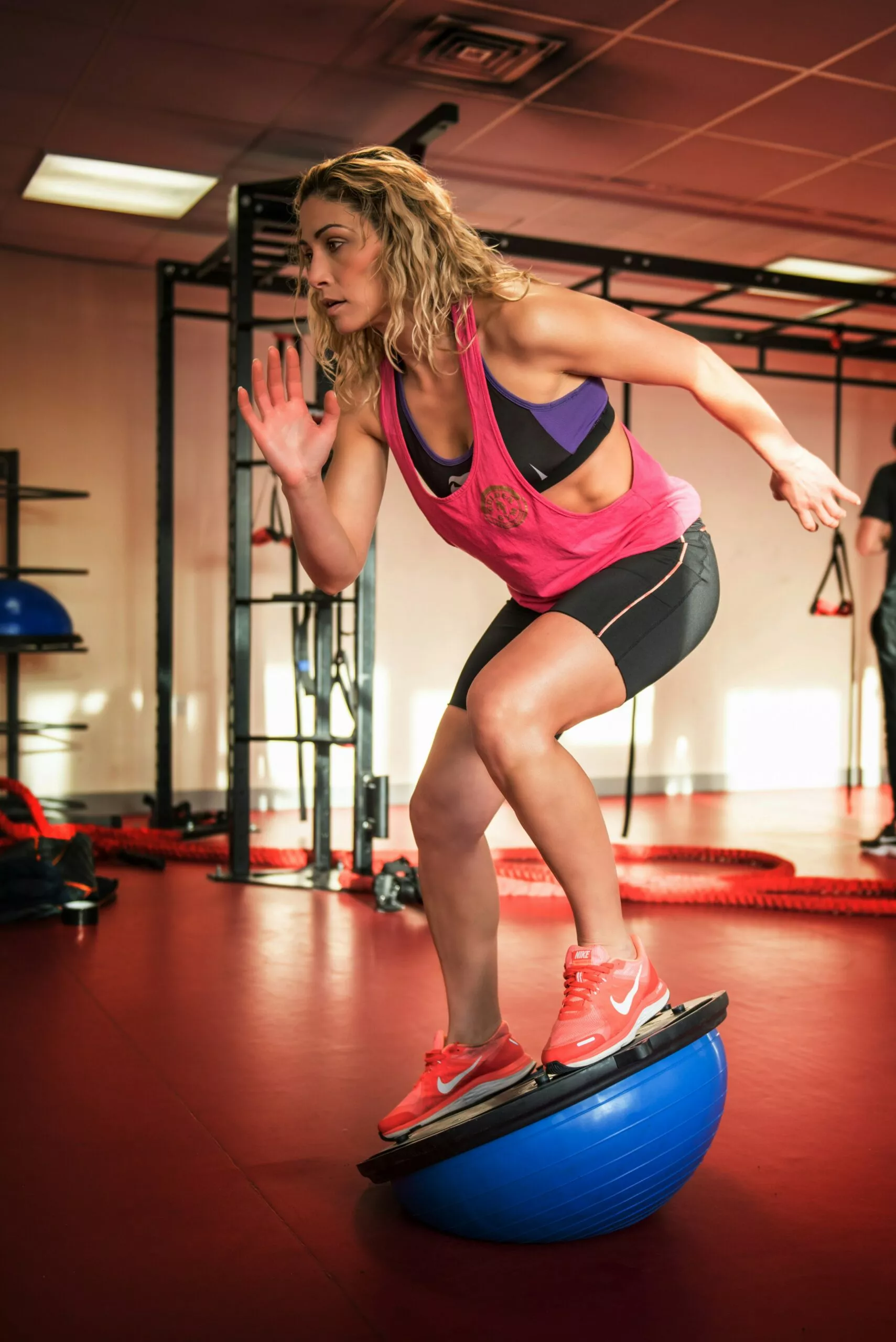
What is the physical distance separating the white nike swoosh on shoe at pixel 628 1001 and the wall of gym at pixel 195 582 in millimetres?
5310

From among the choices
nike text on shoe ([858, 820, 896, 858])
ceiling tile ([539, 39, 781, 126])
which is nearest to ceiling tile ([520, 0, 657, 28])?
ceiling tile ([539, 39, 781, 126])

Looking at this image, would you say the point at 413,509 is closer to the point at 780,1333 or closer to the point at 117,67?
the point at 117,67

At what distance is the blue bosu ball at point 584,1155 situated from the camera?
1691 mm

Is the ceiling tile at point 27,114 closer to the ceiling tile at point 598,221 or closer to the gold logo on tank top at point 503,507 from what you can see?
the ceiling tile at point 598,221

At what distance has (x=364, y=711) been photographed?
15.2ft

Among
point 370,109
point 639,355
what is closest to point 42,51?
point 370,109

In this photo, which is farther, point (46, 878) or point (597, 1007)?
point (46, 878)

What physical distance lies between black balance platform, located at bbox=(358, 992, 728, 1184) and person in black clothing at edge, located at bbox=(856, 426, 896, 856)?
10.9 feet

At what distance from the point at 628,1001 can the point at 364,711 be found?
9.55ft

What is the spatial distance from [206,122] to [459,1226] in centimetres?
438

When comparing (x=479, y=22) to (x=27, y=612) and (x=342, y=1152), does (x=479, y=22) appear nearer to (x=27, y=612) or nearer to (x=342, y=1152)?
(x=27, y=612)

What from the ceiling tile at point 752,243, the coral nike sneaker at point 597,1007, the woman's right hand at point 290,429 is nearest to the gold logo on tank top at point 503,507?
the woman's right hand at point 290,429

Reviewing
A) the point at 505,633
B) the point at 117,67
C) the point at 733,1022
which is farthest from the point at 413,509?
the point at 505,633

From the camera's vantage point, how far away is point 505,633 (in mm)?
2084
